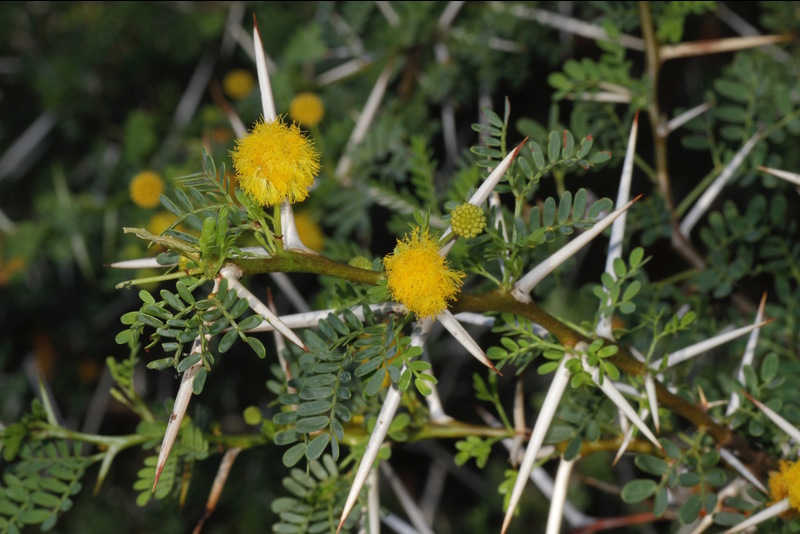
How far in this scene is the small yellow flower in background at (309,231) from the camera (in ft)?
7.58

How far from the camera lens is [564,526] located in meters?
2.78

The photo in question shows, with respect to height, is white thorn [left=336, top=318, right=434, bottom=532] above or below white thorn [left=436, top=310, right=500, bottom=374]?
below

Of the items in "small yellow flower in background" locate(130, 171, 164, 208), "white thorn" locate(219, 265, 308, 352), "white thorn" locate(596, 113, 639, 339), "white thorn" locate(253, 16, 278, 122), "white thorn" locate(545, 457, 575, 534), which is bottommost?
"white thorn" locate(545, 457, 575, 534)

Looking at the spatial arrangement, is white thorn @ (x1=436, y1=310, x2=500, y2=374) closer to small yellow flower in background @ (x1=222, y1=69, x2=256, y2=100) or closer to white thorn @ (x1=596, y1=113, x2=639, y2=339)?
white thorn @ (x1=596, y1=113, x2=639, y2=339)

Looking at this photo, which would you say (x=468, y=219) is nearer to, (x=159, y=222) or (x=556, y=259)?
(x=556, y=259)

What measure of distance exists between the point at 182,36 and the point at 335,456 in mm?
2465

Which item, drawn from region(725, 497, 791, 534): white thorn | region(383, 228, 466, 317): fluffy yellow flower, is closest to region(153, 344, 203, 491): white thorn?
region(383, 228, 466, 317): fluffy yellow flower

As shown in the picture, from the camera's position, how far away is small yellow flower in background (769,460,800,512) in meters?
1.25

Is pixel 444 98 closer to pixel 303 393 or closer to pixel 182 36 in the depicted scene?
pixel 182 36

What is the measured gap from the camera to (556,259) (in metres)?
1.16

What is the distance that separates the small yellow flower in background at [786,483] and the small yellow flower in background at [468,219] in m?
0.74

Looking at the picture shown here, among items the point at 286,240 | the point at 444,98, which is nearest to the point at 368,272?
the point at 286,240

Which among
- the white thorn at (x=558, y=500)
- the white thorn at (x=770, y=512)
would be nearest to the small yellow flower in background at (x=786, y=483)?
the white thorn at (x=770, y=512)

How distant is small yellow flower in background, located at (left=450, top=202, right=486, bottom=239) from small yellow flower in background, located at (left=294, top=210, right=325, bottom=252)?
49.7 inches
